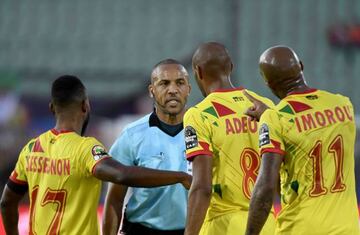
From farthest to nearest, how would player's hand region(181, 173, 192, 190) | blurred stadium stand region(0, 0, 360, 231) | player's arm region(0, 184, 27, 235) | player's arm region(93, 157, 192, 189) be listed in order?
blurred stadium stand region(0, 0, 360, 231), player's arm region(0, 184, 27, 235), player's hand region(181, 173, 192, 190), player's arm region(93, 157, 192, 189)

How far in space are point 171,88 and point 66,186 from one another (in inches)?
48.5

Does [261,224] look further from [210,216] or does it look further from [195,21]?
[195,21]

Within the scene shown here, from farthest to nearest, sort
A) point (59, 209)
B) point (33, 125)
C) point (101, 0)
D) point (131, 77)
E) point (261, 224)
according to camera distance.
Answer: point (101, 0)
point (131, 77)
point (33, 125)
point (59, 209)
point (261, 224)

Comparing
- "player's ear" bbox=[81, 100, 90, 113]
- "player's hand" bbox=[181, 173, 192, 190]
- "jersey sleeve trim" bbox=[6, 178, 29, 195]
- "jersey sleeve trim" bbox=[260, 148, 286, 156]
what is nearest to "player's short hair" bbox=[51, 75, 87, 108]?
"player's ear" bbox=[81, 100, 90, 113]

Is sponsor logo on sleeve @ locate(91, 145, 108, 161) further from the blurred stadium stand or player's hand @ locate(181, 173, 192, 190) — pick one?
the blurred stadium stand

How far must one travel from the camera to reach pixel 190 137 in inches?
200

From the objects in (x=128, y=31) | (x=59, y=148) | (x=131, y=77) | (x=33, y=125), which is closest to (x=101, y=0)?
(x=128, y=31)

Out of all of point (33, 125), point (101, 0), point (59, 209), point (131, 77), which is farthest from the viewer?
point (101, 0)

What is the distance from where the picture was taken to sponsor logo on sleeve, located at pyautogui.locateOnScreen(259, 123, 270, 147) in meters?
4.73

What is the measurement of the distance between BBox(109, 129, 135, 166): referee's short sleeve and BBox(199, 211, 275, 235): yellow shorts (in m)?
1.05

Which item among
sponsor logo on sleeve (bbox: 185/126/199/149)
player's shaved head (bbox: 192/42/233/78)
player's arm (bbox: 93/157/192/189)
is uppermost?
player's shaved head (bbox: 192/42/233/78)

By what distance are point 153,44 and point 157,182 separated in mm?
12188

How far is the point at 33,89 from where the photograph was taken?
53.4 ft

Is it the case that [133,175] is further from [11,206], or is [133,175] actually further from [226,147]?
[11,206]
